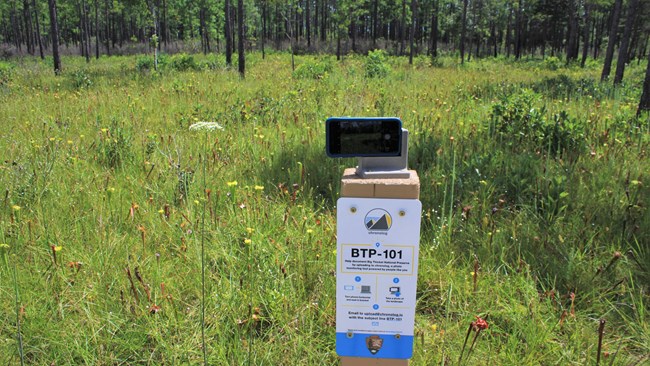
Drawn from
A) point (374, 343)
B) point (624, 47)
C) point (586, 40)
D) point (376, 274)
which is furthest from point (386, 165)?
point (586, 40)

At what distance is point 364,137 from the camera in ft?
4.35

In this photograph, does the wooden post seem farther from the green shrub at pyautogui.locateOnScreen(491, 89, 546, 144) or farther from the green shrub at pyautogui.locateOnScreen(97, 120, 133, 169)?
the green shrub at pyautogui.locateOnScreen(491, 89, 546, 144)

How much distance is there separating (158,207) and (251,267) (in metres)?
1.30

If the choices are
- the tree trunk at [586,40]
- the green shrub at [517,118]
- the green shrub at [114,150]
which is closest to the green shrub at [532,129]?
the green shrub at [517,118]

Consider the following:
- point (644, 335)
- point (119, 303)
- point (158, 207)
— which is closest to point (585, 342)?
point (644, 335)

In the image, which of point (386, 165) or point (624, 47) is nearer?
point (386, 165)

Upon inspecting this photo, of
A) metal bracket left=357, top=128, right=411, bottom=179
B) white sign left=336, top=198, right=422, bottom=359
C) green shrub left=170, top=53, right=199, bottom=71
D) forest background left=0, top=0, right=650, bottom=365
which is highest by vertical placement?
green shrub left=170, top=53, right=199, bottom=71

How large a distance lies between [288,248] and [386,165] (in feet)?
5.16

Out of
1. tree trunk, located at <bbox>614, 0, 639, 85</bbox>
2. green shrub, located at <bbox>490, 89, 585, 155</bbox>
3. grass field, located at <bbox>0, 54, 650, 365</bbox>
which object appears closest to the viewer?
grass field, located at <bbox>0, 54, 650, 365</bbox>

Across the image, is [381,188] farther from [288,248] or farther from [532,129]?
[532,129]

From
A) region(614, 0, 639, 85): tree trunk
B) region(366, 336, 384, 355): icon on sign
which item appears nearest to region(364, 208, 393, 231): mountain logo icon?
region(366, 336, 384, 355): icon on sign

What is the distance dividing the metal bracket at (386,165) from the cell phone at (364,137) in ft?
0.11

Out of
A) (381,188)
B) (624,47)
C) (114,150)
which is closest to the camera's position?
(381,188)

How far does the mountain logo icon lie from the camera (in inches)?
51.0
